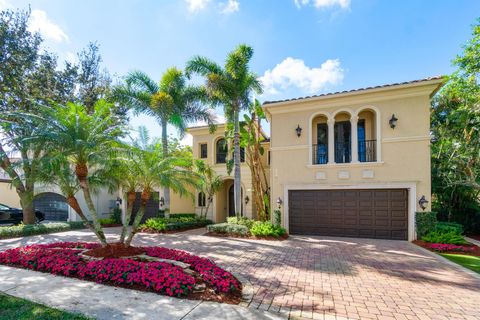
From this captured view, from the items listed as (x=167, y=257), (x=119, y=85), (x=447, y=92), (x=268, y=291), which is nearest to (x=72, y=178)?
(x=167, y=257)

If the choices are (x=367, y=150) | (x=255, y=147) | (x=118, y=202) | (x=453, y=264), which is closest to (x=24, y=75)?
(x=118, y=202)

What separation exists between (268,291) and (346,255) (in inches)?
173

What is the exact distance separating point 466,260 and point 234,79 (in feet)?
37.9

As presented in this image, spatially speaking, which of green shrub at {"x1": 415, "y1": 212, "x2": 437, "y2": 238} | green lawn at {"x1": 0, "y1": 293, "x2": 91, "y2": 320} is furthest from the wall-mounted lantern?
green shrub at {"x1": 415, "y1": 212, "x2": 437, "y2": 238}

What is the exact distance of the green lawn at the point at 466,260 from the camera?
23.3ft

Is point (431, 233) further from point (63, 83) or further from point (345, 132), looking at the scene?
point (63, 83)

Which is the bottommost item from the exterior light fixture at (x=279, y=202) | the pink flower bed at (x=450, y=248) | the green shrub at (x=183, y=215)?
the green shrub at (x=183, y=215)

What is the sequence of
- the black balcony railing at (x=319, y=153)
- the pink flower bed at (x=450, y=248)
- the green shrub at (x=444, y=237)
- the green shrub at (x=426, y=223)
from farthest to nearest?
the black balcony railing at (x=319, y=153)
the green shrub at (x=426, y=223)
the green shrub at (x=444, y=237)
the pink flower bed at (x=450, y=248)

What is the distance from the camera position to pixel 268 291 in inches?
200

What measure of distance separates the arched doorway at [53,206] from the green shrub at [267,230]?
53.0 feet

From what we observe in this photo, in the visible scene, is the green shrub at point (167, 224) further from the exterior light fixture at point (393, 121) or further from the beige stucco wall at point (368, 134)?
the exterior light fixture at point (393, 121)

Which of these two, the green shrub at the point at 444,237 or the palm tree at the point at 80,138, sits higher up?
the palm tree at the point at 80,138

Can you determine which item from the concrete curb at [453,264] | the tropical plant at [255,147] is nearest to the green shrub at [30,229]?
the tropical plant at [255,147]

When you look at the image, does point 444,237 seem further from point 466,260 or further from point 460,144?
point 460,144
